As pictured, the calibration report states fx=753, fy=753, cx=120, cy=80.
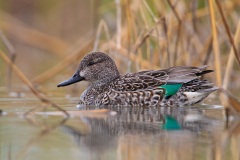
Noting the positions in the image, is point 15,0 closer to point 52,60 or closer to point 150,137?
point 52,60

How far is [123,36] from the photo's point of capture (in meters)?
10.2

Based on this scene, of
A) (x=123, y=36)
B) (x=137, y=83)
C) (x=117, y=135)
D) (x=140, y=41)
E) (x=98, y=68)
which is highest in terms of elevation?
(x=123, y=36)

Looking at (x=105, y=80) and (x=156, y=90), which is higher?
(x=105, y=80)

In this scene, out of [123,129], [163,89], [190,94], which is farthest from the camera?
[163,89]

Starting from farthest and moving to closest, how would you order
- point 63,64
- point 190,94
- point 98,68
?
point 63,64, point 98,68, point 190,94

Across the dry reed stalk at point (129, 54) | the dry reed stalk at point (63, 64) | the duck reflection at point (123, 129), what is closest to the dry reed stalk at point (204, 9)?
the dry reed stalk at point (129, 54)

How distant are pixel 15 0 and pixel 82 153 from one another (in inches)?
435

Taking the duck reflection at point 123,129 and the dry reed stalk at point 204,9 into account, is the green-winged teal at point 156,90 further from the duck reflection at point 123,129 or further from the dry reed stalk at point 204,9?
the dry reed stalk at point 204,9

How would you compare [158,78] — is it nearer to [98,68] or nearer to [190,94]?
[190,94]

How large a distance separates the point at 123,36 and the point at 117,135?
169 inches

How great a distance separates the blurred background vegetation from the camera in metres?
8.98

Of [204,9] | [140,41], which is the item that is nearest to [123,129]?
[140,41]

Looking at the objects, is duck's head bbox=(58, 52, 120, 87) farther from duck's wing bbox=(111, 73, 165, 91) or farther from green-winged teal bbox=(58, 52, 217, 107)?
duck's wing bbox=(111, 73, 165, 91)

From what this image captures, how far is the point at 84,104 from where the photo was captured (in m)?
8.38
